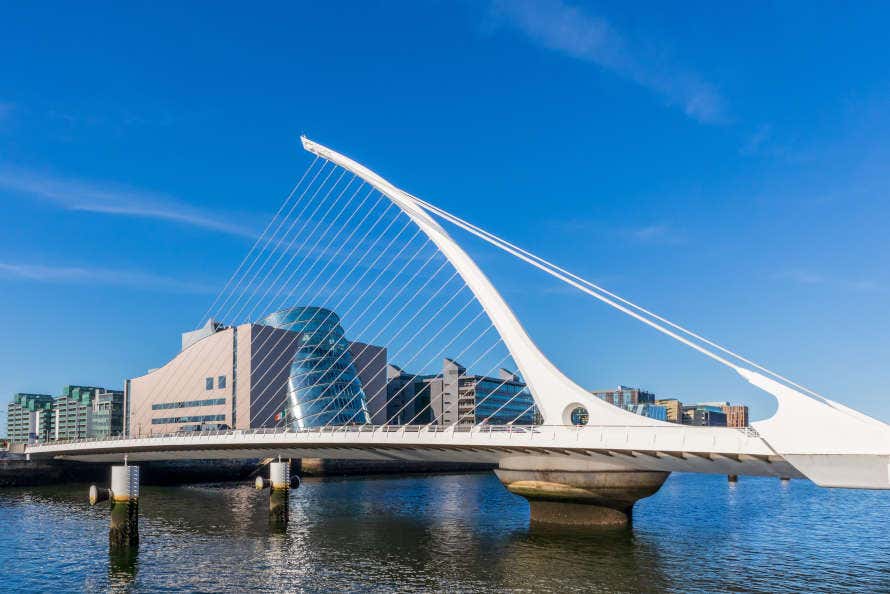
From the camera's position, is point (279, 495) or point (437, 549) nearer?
point (437, 549)

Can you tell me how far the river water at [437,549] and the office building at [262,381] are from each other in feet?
176

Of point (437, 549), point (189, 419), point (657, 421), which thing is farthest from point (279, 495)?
point (189, 419)

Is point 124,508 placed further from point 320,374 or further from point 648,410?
point 648,410

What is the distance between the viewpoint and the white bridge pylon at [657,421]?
73.0 feet

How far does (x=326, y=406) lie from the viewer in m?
108

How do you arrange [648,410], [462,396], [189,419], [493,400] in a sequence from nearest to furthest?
[189,419] < [462,396] < [493,400] < [648,410]

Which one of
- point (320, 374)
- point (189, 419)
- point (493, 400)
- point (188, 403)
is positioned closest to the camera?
point (320, 374)

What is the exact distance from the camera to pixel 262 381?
356 feet

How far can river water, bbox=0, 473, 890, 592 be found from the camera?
2555cm

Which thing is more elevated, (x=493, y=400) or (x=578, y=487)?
(x=578, y=487)

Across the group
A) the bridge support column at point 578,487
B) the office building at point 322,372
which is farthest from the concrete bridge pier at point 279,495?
the office building at point 322,372

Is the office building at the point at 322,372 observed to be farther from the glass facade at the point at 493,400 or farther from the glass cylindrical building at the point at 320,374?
the glass facade at the point at 493,400

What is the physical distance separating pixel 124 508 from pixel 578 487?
802 inches

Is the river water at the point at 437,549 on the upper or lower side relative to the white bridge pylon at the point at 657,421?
lower
